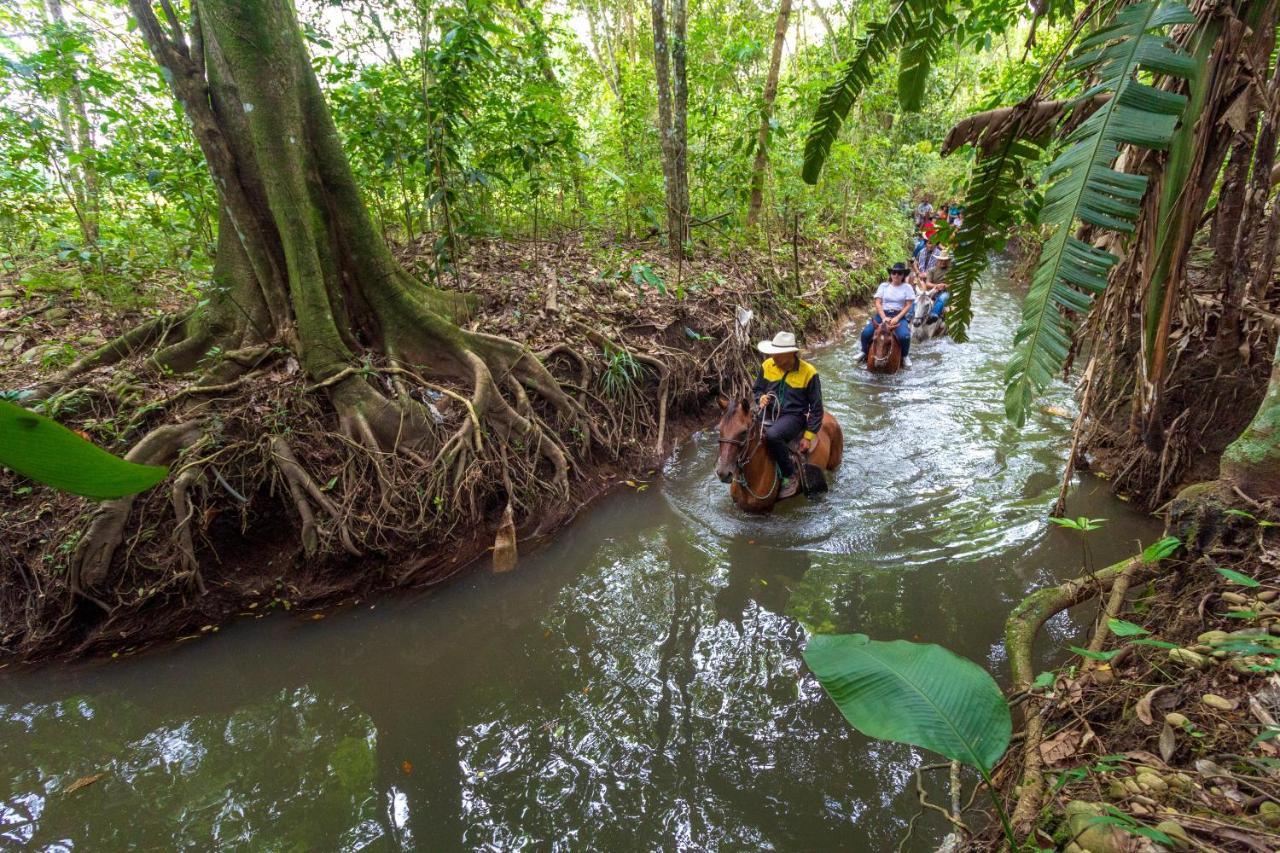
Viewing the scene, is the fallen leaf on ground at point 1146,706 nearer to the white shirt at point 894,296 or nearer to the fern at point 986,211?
the fern at point 986,211

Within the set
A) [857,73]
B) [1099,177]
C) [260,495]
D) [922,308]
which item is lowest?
[260,495]

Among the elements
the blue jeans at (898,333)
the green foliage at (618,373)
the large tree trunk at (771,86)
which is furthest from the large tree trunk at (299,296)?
the large tree trunk at (771,86)

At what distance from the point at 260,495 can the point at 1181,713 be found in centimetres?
559

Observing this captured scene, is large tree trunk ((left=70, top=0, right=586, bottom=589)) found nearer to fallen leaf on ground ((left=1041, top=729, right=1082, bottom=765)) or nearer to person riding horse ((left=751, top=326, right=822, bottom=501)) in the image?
person riding horse ((left=751, top=326, right=822, bottom=501))

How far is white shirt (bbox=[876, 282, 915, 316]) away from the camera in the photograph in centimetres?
965

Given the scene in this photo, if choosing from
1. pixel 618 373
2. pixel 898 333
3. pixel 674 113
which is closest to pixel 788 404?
pixel 618 373

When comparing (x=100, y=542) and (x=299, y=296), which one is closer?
(x=100, y=542)

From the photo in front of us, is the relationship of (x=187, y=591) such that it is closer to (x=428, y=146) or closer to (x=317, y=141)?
(x=317, y=141)

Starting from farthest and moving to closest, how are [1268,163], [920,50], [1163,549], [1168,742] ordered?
[920,50] < [1163,549] < [1268,163] < [1168,742]

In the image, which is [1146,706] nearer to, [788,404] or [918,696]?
[918,696]

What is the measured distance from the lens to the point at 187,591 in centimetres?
432

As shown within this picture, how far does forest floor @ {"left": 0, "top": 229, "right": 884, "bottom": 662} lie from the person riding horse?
1.45 m

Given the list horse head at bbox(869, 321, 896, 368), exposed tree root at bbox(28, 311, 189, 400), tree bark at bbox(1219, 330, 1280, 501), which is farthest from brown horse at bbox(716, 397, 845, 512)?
exposed tree root at bbox(28, 311, 189, 400)

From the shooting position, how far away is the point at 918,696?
1.83 meters
